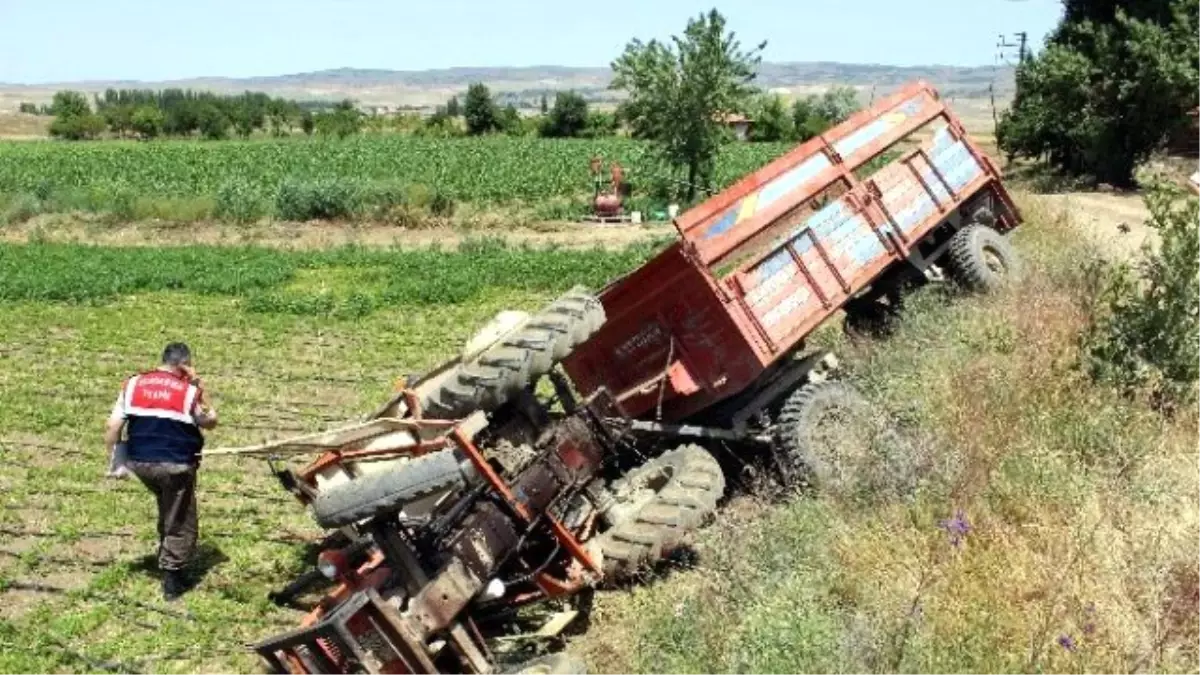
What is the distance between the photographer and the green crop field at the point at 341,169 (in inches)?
1304

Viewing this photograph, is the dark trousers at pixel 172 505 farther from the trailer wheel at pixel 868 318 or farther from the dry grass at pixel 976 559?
the trailer wheel at pixel 868 318

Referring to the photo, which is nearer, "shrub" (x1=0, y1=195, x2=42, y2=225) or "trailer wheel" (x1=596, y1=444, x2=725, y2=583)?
"trailer wheel" (x1=596, y1=444, x2=725, y2=583)

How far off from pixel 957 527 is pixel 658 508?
259cm

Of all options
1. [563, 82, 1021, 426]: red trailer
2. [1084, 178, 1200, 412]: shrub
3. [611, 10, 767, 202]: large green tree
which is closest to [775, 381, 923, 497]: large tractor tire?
[563, 82, 1021, 426]: red trailer

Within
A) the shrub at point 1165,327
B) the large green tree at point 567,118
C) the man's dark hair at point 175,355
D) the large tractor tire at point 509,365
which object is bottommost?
the shrub at point 1165,327

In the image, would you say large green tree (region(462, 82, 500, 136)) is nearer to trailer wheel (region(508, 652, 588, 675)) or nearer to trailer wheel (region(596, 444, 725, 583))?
trailer wheel (region(596, 444, 725, 583))

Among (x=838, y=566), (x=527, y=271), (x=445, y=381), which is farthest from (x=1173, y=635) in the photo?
(x=527, y=271)

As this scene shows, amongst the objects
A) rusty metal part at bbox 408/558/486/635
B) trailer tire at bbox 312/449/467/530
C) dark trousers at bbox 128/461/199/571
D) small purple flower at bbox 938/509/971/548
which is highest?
dark trousers at bbox 128/461/199/571

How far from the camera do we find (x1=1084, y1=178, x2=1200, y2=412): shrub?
8.02 meters

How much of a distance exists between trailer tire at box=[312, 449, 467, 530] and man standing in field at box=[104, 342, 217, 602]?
2.43 meters

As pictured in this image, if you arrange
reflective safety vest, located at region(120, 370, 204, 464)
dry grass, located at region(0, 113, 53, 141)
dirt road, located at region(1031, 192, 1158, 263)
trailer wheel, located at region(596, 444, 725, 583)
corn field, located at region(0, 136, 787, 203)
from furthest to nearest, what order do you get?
dry grass, located at region(0, 113, 53, 141) < corn field, located at region(0, 136, 787, 203) < dirt road, located at region(1031, 192, 1158, 263) < reflective safety vest, located at region(120, 370, 204, 464) < trailer wheel, located at region(596, 444, 725, 583)

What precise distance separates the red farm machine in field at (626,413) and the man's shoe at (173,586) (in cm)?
81

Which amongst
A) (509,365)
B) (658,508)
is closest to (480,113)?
(658,508)

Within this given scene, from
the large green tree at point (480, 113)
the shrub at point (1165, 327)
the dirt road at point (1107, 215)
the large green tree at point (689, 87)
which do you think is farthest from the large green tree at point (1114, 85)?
the large green tree at point (480, 113)
